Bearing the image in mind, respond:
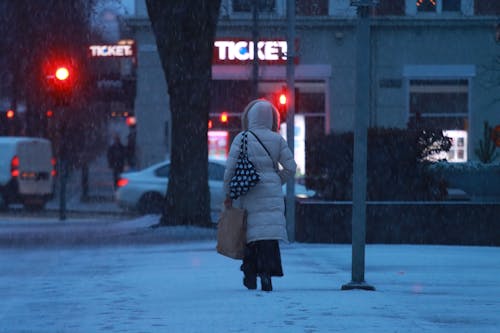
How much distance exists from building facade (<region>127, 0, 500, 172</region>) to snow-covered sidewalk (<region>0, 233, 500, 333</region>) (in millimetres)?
17836

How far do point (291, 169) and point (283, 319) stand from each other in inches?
76.7

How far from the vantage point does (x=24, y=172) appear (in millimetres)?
29344

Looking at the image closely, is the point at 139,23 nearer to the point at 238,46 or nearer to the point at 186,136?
the point at 238,46

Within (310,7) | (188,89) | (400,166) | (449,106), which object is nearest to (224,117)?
(449,106)

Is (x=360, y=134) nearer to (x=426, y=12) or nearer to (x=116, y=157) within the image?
(x=426, y=12)

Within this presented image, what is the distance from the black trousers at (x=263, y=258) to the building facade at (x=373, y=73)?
22.3 metres

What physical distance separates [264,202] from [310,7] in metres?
10.5

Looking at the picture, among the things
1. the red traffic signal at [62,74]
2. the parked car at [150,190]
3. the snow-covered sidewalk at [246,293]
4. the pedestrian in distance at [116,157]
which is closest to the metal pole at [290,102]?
the snow-covered sidewalk at [246,293]

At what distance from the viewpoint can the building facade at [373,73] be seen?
32312 millimetres

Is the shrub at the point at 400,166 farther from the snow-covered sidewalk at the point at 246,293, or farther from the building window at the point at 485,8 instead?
the building window at the point at 485,8

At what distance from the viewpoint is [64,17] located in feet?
106

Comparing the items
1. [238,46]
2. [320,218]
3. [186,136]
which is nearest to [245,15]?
[238,46]

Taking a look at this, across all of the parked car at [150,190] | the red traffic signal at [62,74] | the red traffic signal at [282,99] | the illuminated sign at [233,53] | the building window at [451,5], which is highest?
the building window at [451,5]

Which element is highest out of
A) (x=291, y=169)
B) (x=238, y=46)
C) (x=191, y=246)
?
(x=238, y=46)
